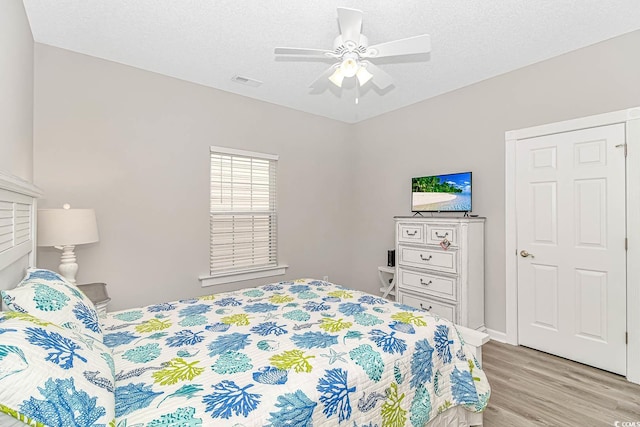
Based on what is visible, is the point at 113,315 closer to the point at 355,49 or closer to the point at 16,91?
the point at 16,91

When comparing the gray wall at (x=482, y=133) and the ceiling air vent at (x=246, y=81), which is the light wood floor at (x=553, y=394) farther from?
the ceiling air vent at (x=246, y=81)

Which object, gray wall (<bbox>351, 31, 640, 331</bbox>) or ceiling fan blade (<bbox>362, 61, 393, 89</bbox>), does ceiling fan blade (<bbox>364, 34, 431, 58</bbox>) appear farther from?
gray wall (<bbox>351, 31, 640, 331</bbox>)

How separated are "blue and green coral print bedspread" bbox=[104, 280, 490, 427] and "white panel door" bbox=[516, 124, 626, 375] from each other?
157 centimetres

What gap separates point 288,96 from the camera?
3721 millimetres

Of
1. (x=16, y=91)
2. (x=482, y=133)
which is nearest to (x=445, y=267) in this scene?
(x=482, y=133)

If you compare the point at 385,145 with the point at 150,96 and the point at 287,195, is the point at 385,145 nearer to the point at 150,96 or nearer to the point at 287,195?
the point at 287,195

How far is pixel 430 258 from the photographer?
10.8 feet

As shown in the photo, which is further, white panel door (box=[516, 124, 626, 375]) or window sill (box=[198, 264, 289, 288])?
window sill (box=[198, 264, 289, 288])

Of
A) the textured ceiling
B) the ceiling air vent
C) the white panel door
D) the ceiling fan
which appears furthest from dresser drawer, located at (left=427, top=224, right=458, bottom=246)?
the ceiling air vent

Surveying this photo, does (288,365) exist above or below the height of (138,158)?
below

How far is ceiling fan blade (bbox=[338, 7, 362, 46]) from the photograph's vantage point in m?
1.77

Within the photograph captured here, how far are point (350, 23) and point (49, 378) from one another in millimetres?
2094

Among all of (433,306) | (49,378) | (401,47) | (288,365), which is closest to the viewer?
(49,378)

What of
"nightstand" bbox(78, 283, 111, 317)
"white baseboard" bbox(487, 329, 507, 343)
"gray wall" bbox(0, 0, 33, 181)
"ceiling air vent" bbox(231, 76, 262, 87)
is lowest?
"white baseboard" bbox(487, 329, 507, 343)
